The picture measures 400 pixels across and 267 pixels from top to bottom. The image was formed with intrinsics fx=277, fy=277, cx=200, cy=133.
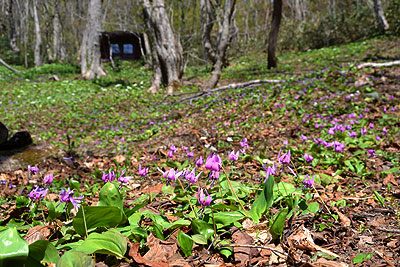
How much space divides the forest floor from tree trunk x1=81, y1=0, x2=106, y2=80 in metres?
4.75

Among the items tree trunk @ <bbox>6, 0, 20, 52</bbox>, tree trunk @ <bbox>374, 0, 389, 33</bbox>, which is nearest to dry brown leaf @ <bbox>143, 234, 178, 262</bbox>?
tree trunk @ <bbox>374, 0, 389, 33</bbox>

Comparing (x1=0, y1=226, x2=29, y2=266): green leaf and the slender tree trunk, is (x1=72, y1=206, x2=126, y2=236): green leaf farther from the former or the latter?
the slender tree trunk

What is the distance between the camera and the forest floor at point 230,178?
134 centimetres

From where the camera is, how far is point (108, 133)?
6031mm

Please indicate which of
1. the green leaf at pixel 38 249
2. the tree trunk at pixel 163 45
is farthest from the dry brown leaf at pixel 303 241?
the tree trunk at pixel 163 45

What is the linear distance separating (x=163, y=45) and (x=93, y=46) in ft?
17.4

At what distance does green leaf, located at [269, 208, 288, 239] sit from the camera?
132 cm

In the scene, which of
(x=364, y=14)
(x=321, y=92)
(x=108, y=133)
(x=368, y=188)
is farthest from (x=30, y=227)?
(x=364, y=14)

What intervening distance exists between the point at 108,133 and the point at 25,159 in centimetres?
226

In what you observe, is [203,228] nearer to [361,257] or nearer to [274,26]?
[361,257]

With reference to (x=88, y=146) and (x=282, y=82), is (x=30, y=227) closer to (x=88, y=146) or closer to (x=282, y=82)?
(x=88, y=146)

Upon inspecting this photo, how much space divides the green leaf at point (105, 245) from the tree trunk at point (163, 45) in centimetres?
855

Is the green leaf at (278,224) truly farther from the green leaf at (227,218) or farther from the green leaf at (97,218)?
the green leaf at (97,218)

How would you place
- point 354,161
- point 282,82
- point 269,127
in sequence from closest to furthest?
point 354,161
point 269,127
point 282,82
